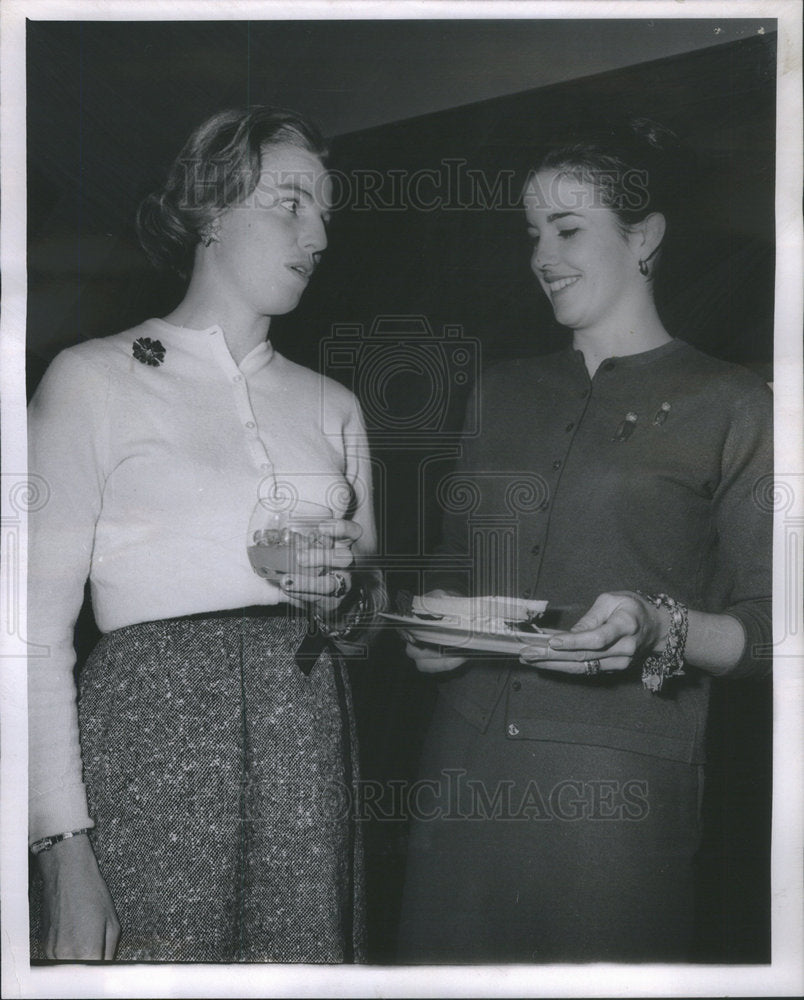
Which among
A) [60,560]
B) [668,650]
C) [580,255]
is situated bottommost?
[668,650]

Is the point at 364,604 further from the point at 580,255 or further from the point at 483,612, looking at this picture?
the point at 580,255

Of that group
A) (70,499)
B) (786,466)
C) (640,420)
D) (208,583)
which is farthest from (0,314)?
(786,466)

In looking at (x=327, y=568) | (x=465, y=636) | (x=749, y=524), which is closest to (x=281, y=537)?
(x=327, y=568)

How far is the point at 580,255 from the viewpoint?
1119mm

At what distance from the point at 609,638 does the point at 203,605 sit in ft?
1.53

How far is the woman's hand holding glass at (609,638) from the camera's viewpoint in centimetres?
108

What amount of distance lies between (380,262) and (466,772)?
Answer: 2.04 feet

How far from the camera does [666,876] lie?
112 centimetres

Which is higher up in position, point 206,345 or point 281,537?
point 206,345

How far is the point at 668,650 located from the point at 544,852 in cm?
29

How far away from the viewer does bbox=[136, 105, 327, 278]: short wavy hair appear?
3.67 feet

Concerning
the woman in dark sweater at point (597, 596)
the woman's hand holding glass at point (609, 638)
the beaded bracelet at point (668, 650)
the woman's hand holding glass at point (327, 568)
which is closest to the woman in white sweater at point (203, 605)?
the woman's hand holding glass at point (327, 568)

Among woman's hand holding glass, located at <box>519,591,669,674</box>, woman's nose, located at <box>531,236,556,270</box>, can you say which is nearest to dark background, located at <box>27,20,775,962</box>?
woman's nose, located at <box>531,236,556,270</box>

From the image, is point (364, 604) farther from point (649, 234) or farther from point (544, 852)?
point (649, 234)
